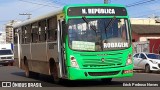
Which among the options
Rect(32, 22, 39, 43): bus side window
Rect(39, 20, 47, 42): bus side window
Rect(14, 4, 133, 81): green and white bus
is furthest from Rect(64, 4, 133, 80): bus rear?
Rect(32, 22, 39, 43): bus side window

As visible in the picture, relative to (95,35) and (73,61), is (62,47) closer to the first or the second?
(73,61)

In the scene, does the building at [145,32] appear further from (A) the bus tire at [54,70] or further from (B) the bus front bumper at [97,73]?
(B) the bus front bumper at [97,73]

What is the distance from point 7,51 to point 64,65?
36938mm

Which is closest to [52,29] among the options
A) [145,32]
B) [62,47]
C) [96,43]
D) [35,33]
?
[62,47]

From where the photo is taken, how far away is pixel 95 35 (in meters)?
15.8

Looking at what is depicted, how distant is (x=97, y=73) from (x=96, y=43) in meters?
1.11

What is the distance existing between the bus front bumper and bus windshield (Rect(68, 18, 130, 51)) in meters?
0.77

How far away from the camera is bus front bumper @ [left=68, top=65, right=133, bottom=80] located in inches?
605

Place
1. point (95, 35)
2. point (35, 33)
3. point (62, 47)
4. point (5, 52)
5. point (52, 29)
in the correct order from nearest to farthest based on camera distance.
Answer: point (95, 35), point (62, 47), point (52, 29), point (35, 33), point (5, 52)

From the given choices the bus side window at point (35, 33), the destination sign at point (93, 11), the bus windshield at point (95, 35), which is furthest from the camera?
the bus side window at point (35, 33)

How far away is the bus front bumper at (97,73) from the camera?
15.4 metres

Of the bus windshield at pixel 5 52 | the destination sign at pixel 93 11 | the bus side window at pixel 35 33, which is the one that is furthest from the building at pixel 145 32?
the destination sign at pixel 93 11

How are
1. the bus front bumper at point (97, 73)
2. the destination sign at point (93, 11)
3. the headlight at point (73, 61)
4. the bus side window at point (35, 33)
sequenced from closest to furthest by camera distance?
the bus front bumper at point (97, 73) < the headlight at point (73, 61) < the destination sign at point (93, 11) < the bus side window at point (35, 33)

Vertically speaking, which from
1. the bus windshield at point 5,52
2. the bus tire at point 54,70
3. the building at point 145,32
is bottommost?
the bus windshield at point 5,52
